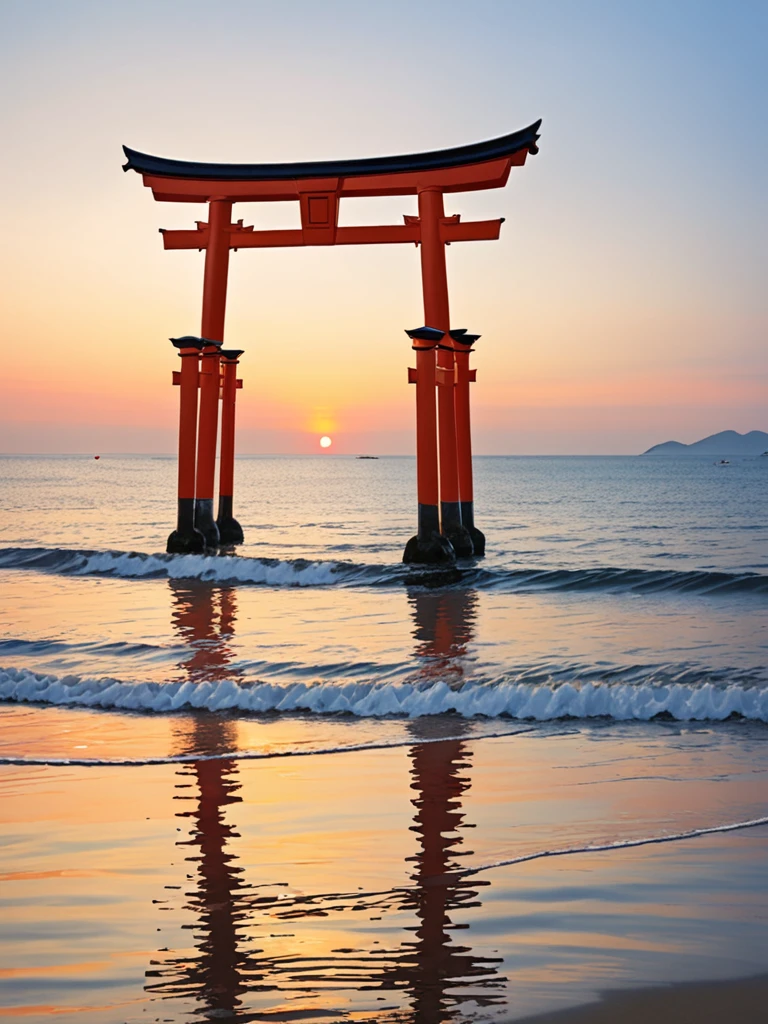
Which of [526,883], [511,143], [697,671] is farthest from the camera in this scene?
[511,143]

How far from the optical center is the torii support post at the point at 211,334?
1612 centimetres

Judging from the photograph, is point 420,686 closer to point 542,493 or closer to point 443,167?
point 443,167

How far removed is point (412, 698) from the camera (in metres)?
7.42

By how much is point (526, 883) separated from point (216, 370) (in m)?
13.6

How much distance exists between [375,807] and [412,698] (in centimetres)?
274

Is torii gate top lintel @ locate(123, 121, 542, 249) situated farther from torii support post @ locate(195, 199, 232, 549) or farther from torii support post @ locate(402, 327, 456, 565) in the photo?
torii support post @ locate(402, 327, 456, 565)

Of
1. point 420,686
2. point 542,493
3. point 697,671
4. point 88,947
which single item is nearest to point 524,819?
point 88,947

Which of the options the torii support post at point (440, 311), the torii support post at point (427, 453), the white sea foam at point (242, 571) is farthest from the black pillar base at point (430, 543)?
the white sea foam at point (242, 571)

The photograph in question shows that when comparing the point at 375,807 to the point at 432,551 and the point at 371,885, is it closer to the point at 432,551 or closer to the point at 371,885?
the point at 371,885

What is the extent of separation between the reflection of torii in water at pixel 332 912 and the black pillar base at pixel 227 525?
47.2 feet

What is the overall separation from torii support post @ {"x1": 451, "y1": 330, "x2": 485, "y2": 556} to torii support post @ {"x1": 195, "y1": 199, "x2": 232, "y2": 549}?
3.72 metres

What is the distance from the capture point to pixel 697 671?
838 cm

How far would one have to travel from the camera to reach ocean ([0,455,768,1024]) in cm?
294

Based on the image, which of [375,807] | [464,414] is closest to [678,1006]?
[375,807]
